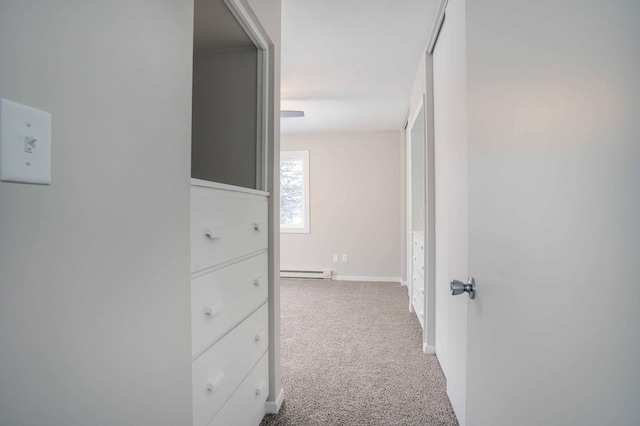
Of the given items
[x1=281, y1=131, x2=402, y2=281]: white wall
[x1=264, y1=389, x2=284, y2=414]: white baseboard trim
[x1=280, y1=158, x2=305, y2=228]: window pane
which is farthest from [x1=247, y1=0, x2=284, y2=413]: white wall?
[x1=280, y1=158, x2=305, y2=228]: window pane

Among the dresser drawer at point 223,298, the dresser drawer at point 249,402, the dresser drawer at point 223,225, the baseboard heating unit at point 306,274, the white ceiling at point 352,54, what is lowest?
the baseboard heating unit at point 306,274

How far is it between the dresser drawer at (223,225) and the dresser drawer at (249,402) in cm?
57

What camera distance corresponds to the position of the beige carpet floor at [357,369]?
1.86 m

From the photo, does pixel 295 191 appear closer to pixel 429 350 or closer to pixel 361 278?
pixel 361 278

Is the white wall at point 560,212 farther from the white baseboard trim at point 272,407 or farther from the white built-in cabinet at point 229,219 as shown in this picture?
the white baseboard trim at point 272,407

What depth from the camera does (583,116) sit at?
1.42 ft

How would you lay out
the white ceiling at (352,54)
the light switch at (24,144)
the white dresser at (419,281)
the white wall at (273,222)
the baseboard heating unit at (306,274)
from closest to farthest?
1. the light switch at (24,144)
2. the white wall at (273,222)
3. the white ceiling at (352,54)
4. the white dresser at (419,281)
5. the baseboard heating unit at (306,274)

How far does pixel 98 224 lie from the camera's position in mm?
655

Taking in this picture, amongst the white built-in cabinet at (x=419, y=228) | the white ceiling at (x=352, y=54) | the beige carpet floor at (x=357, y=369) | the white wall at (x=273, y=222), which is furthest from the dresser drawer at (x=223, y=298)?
the white ceiling at (x=352, y=54)

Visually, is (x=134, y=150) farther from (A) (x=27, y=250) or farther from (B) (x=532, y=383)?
(B) (x=532, y=383)

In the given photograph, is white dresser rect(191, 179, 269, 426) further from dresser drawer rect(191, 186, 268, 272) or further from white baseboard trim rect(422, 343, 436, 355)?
white baseboard trim rect(422, 343, 436, 355)

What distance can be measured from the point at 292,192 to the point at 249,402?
4.50m

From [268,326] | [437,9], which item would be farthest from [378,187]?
[268,326]

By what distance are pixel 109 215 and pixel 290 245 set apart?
5177 millimetres
